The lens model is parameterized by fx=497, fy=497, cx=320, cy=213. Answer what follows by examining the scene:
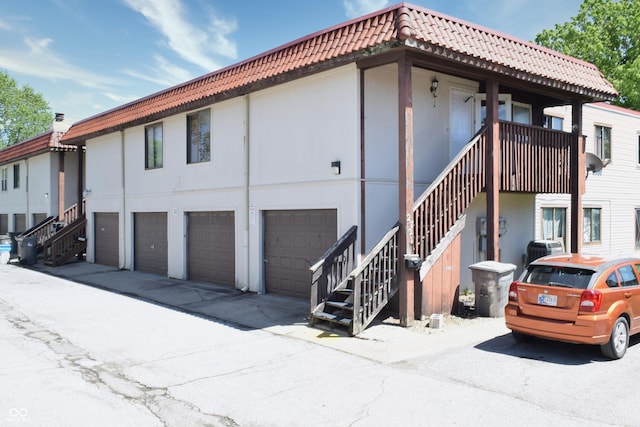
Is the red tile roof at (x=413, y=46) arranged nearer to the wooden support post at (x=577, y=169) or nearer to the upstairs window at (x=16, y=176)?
the wooden support post at (x=577, y=169)

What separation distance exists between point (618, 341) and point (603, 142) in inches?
522

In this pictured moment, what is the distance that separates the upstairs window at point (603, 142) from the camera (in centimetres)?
1773

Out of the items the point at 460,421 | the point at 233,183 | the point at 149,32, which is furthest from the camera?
the point at 149,32

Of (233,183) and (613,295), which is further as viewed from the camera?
(233,183)

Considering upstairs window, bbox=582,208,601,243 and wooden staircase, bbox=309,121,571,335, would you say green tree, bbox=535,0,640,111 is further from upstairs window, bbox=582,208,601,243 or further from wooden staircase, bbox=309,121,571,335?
wooden staircase, bbox=309,121,571,335

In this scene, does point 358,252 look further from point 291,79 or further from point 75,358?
point 75,358

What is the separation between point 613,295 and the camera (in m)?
6.98

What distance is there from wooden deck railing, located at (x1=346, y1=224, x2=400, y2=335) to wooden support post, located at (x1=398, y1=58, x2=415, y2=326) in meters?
0.17

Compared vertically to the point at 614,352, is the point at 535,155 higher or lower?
higher

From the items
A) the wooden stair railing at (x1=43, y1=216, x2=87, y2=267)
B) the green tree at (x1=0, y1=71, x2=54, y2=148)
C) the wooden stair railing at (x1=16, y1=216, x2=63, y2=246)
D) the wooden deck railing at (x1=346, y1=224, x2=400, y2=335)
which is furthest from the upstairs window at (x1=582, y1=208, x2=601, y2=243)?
the green tree at (x1=0, y1=71, x2=54, y2=148)

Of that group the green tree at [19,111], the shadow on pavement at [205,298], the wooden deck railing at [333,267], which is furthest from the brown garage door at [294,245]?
the green tree at [19,111]

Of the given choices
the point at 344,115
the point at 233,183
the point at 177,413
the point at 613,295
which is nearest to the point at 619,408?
the point at 613,295

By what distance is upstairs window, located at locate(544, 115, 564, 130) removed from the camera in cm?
1584

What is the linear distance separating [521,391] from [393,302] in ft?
12.9
